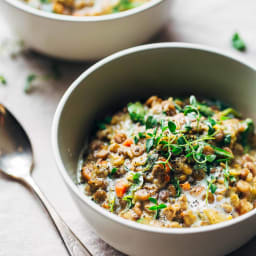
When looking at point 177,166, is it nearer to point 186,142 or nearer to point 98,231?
point 186,142

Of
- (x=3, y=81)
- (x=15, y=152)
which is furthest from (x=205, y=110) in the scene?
(x=3, y=81)

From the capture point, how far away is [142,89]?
117 inches

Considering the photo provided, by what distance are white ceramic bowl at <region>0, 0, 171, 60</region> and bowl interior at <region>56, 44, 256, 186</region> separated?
445 millimetres

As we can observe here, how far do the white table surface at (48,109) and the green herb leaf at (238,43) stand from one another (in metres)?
0.04

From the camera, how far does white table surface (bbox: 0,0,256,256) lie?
2.54 m

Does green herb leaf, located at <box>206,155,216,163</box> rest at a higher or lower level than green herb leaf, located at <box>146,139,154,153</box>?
higher

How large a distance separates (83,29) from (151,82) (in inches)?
24.8

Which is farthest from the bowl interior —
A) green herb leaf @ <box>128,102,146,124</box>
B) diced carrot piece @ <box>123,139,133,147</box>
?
diced carrot piece @ <box>123,139,133,147</box>

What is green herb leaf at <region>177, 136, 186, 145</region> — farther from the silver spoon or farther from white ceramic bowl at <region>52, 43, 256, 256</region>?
the silver spoon

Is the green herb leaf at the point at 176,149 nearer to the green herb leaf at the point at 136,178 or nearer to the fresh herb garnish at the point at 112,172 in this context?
the green herb leaf at the point at 136,178

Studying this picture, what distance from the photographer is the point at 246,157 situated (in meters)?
2.51

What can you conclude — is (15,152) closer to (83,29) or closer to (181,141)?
(83,29)

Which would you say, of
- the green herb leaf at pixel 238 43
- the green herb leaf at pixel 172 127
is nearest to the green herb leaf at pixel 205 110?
the green herb leaf at pixel 172 127

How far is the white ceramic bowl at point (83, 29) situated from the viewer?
2996 millimetres
